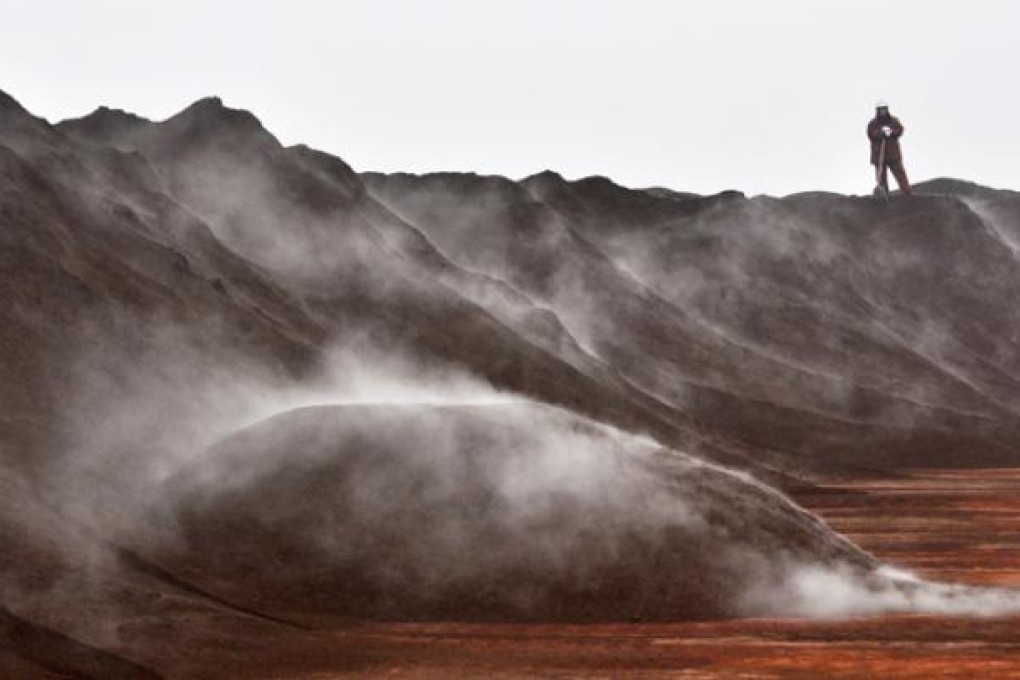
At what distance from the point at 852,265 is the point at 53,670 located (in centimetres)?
4868

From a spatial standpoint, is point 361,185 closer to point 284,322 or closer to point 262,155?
point 262,155

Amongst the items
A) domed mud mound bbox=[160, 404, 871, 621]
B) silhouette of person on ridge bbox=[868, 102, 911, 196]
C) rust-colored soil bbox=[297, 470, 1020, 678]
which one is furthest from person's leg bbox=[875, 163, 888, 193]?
rust-colored soil bbox=[297, 470, 1020, 678]

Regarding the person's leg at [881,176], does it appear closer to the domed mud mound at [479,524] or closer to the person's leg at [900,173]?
the person's leg at [900,173]

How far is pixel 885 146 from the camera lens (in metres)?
62.1

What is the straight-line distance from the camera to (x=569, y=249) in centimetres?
5128

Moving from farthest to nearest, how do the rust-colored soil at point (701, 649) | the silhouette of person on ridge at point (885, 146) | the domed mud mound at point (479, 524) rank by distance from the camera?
the silhouette of person on ridge at point (885, 146) → the domed mud mound at point (479, 524) → the rust-colored soil at point (701, 649)

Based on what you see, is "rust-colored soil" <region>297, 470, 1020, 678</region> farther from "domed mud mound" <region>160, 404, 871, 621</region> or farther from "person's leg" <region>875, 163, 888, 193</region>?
"person's leg" <region>875, 163, 888, 193</region>

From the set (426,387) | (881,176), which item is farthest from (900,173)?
(426,387)

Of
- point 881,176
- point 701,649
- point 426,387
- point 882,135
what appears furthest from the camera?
point 881,176

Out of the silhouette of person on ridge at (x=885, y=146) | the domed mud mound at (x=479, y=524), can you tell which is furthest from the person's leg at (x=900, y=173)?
the domed mud mound at (x=479, y=524)

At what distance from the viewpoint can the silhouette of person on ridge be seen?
61.1 metres

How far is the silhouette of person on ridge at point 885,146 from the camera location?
61.1 m

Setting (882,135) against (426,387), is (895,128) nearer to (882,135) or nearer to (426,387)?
(882,135)

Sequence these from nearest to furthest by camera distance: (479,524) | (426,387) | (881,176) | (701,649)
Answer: (701,649), (479,524), (426,387), (881,176)
